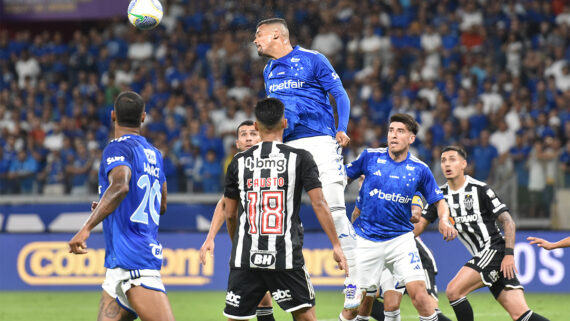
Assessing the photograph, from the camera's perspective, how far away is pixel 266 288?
6.75 metres

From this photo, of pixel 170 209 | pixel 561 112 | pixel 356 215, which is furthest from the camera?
pixel 561 112

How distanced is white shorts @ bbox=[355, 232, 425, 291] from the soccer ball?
11.0 ft

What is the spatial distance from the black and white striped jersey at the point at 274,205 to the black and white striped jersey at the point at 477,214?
3059 millimetres

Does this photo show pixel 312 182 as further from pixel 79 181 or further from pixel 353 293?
pixel 79 181

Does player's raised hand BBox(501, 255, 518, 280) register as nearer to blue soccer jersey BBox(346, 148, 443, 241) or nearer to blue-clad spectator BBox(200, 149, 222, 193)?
blue soccer jersey BBox(346, 148, 443, 241)

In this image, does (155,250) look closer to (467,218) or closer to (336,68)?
(467,218)

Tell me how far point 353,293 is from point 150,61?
15.6 m

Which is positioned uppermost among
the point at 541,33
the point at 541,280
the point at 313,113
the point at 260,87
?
the point at 541,33

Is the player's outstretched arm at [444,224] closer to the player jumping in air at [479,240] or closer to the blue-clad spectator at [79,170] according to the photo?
the player jumping in air at [479,240]

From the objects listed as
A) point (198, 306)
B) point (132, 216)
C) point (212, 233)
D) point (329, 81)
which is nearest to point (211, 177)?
point (198, 306)

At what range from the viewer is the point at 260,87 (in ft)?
68.2

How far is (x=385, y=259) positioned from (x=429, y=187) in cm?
84

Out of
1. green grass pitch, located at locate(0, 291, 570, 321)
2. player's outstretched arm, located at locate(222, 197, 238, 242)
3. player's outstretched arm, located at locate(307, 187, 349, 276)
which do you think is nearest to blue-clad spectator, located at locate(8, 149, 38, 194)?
green grass pitch, located at locate(0, 291, 570, 321)

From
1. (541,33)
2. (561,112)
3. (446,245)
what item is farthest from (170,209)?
(541,33)
